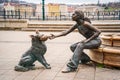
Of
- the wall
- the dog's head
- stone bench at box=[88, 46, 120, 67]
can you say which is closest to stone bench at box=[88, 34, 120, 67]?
stone bench at box=[88, 46, 120, 67]

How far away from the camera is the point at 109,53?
870 centimetres

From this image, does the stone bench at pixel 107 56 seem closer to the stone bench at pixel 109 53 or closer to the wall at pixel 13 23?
the stone bench at pixel 109 53

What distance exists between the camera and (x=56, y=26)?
81.8ft

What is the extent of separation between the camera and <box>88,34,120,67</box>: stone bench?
8.56 metres

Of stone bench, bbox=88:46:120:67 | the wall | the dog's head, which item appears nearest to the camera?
the dog's head

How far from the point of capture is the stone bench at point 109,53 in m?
8.56

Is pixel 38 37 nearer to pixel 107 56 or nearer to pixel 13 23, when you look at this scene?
pixel 107 56

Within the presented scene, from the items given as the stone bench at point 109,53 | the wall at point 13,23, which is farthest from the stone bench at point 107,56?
the wall at point 13,23

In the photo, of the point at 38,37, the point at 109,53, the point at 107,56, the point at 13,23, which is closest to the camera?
the point at 38,37

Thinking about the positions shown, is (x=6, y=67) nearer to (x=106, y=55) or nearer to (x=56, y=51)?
(x=106, y=55)

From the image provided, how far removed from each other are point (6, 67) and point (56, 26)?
52.3 ft

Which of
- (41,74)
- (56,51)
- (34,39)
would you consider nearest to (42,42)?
(34,39)

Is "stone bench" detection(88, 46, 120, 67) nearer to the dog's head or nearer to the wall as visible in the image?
the dog's head

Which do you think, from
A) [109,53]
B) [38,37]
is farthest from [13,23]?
[109,53]
